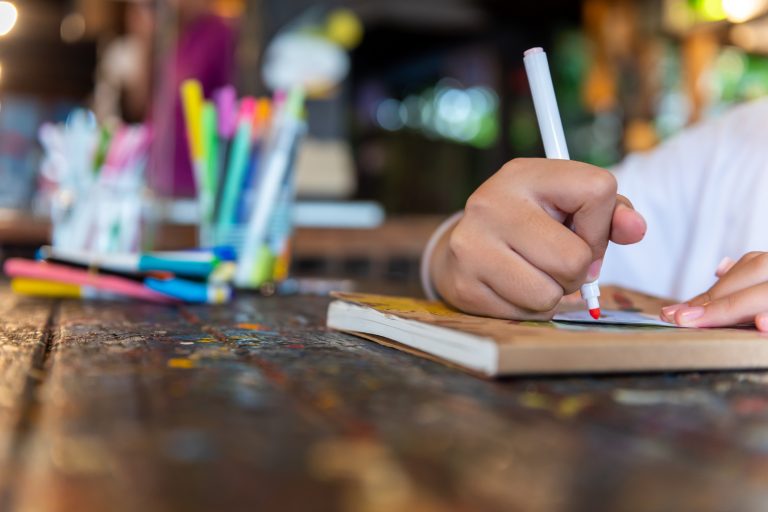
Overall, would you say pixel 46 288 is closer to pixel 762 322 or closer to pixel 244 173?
pixel 244 173

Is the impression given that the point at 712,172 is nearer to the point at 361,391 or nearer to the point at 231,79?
the point at 361,391

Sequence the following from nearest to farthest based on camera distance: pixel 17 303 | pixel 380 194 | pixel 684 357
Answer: pixel 684 357
pixel 17 303
pixel 380 194

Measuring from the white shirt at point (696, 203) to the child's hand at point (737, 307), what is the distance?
0.47 m

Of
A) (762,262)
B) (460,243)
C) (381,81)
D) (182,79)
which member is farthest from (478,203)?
(381,81)

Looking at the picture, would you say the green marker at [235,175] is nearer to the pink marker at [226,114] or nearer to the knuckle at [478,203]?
the pink marker at [226,114]

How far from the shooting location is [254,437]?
35cm

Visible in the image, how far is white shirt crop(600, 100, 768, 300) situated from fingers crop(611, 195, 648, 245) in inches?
22.8

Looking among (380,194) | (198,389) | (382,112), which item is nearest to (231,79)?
(198,389)

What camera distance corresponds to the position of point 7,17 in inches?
175

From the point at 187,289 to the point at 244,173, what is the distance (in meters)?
0.35

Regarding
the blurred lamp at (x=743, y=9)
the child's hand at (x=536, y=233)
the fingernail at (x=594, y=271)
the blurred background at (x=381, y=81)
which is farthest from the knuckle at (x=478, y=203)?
the blurred lamp at (x=743, y=9)

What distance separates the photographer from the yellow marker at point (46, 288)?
105cm

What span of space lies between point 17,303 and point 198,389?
0.64 metres

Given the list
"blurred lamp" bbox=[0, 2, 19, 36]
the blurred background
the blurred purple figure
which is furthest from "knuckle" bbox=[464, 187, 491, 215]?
"blurred lamp" bbox=[0, 2, 19, 36]
